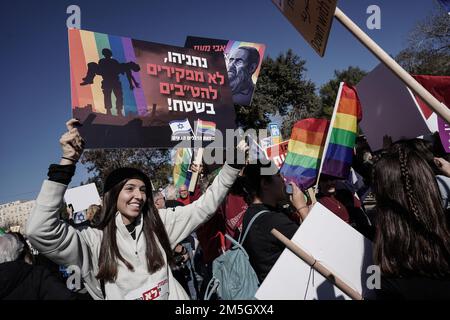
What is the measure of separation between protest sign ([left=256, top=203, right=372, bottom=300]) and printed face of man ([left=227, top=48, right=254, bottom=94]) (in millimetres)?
9407

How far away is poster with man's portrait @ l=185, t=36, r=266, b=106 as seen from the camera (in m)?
11.0

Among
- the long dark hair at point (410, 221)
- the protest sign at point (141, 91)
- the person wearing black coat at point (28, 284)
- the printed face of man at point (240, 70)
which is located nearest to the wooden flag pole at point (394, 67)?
the long dark hair at point (410, 221)

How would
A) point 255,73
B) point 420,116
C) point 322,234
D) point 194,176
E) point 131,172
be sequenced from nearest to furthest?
point 322,234 → point 131,172 → point 420,116 → point 194,176 → point 255,73

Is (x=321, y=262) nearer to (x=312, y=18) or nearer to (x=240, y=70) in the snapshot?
(x=312, y=18)

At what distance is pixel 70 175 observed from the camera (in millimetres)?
1725

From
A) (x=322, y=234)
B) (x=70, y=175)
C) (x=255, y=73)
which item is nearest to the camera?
(x=70, y=175)

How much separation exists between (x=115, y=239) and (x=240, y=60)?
1025 centimetres

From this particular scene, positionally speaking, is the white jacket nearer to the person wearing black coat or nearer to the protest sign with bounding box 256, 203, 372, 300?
the person wearing black coat

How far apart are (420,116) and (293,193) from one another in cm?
105

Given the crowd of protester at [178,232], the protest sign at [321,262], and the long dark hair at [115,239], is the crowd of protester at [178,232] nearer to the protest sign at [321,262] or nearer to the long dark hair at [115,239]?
the long dark hair at [115,239]

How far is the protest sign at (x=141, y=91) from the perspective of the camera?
11.1 feet

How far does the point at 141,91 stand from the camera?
12.2 ft
